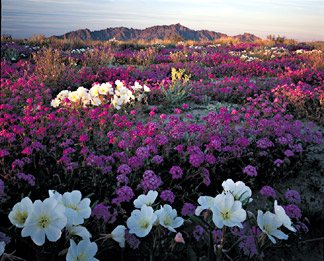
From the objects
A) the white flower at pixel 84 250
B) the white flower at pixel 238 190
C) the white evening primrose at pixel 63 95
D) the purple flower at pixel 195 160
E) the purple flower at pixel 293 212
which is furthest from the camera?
the white evening primrose at pixel 63 95

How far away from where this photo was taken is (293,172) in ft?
12.0

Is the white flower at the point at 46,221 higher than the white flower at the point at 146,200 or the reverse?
higher

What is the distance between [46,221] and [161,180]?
69.6 inches

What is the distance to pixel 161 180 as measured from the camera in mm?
2826

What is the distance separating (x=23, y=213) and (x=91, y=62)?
413 inches

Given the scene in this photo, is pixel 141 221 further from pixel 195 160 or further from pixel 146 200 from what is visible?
pixel 195 160

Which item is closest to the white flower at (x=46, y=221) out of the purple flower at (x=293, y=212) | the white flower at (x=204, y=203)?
the white flower at (x=204, y=203)

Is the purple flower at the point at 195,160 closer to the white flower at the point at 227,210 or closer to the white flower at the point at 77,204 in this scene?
the white flower at the point at 227,210

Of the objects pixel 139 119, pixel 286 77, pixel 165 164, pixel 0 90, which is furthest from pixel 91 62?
pixel 165 164

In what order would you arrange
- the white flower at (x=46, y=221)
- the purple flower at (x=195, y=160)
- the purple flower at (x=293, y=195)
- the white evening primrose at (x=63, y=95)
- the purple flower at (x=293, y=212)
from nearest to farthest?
Result: 1. the white flower at (x=46, y=221)
2. the purple flower at (x=293, y=212)
3. the purple flower at (x=293, y=195)
4. the purple flower at (x=195, y=160)
5. the white evening primrose at (x=63, y=95)

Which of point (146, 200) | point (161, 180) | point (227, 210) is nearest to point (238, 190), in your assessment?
point (227, 210)

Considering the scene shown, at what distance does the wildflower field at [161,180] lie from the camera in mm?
1332

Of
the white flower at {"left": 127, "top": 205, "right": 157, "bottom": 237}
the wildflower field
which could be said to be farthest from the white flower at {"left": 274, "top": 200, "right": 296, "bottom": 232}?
the white flower at {"left": 127, "top": 205, "right": 157, "bottom": 237}

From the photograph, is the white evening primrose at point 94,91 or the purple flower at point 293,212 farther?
the white evening primrose at point 94,91
